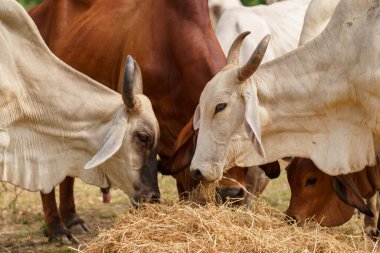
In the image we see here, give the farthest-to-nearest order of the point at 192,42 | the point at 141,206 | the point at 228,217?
the point at 192,42 < the point at 141,206 < the point at 228,217

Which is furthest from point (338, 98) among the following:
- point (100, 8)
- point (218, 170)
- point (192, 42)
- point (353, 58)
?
point (100, 8)

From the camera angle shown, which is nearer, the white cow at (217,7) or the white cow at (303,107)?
the white cow at (303,107)

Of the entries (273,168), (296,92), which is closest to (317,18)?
(296,92)

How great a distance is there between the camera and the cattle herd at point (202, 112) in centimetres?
643

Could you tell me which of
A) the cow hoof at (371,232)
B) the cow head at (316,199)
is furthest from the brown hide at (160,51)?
the cow hoof at (371,232)

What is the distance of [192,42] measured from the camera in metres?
7.31

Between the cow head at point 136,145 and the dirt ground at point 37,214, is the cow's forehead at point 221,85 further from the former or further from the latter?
the dirt ground at point 37,214

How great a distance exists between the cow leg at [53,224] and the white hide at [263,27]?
1.73 metres

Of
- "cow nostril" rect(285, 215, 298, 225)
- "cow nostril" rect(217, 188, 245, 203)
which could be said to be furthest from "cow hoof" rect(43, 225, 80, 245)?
"cow nostril" rect(285, 215, 298, 225)

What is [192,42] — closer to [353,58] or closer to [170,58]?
[170,58]

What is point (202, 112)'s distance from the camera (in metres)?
6.50

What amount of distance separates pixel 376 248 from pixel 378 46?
1.14 m

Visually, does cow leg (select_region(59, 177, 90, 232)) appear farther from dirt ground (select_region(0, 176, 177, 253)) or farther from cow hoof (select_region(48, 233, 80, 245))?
→ cow hoof (select_region(48, 233, 80, 245))

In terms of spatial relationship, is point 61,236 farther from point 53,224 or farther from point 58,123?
point 58,123
